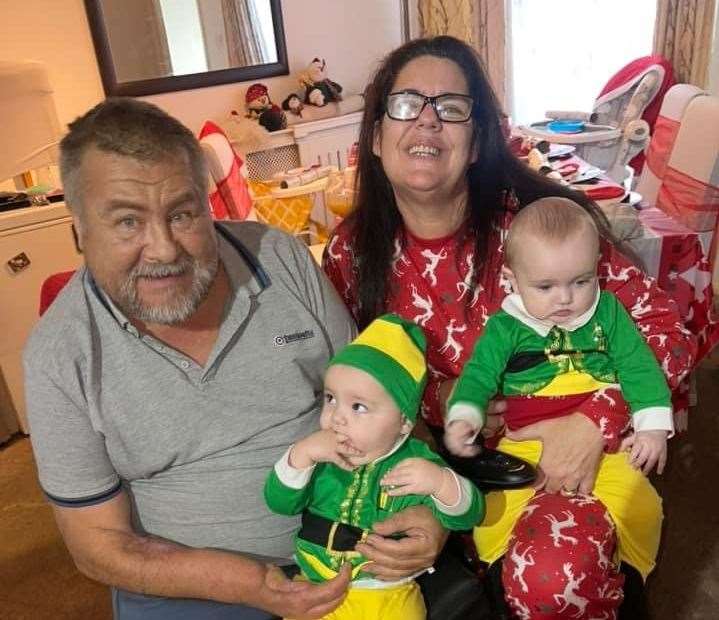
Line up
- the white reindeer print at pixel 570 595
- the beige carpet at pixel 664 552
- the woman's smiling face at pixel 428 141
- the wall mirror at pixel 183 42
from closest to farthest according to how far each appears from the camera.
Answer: the white reindeer print at pixel 570 595
the woman's smiling face at pixel 428 141
the beige carpet at pixel 664 552
the wall mirror at pixel 183 42

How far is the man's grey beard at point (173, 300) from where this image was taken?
3.48 ft

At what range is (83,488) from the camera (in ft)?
3.48

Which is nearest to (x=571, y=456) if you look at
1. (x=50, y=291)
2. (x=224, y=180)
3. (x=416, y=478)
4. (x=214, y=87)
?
(x=416, y=478)

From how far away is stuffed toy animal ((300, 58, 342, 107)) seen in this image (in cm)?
369

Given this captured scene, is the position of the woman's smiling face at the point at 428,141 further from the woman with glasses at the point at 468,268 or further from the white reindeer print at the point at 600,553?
the white reindeer print at the point at 600,553

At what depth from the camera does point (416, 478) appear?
39.4 inches

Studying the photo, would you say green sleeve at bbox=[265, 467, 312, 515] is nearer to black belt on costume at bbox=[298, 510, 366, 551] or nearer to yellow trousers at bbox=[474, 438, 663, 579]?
black belt on costume at bbox=[298, 510, 366, 551]

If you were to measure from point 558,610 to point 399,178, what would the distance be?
86 cm

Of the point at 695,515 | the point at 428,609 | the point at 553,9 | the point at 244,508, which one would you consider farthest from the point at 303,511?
the point at 553,9

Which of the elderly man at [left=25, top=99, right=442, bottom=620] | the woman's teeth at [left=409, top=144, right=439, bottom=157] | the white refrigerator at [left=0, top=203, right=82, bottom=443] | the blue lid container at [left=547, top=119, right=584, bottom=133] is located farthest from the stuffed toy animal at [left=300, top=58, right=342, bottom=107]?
the elderly man at [left=25, top=99, right=442, bottom=620]

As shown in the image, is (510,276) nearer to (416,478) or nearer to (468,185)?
(468,185)

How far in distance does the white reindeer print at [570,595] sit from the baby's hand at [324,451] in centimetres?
42

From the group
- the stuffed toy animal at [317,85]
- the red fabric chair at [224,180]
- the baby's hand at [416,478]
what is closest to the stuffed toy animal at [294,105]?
the stuffed toy animal at [317,85]

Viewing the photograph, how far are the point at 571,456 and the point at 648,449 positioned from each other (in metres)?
0.13
